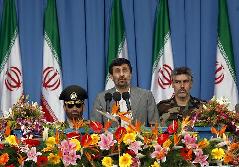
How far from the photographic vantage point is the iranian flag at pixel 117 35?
21.6 feet

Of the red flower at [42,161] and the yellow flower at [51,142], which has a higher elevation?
the yellow flower at [51,142]

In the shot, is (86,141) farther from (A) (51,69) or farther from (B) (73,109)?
(A) (51,69)

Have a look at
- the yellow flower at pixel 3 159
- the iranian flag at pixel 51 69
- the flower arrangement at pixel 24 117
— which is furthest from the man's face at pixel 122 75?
the iranian flag at pixel 51 69

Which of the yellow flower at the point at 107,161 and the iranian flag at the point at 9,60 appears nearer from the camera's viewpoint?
the yellow flower at the point at 107,161

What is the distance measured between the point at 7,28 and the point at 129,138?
14.9 ft

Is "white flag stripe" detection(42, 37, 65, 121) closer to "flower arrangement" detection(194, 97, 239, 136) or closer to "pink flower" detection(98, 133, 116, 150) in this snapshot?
"flower arrangement" detection(194, 97, 239, 136)

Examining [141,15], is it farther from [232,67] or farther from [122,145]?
[122,145]

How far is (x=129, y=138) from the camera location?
242cm

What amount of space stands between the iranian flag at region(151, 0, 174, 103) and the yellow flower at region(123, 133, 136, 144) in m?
4.15

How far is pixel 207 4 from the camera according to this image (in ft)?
22.0

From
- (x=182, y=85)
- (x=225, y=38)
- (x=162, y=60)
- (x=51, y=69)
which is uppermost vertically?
(x=225, y=38)

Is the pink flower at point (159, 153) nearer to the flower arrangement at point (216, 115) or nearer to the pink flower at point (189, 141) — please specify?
the pink flower at point (189, 141)

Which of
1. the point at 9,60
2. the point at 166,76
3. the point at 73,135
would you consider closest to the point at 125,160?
the point at 73,135

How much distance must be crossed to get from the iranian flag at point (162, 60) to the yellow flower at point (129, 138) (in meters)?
4.15
